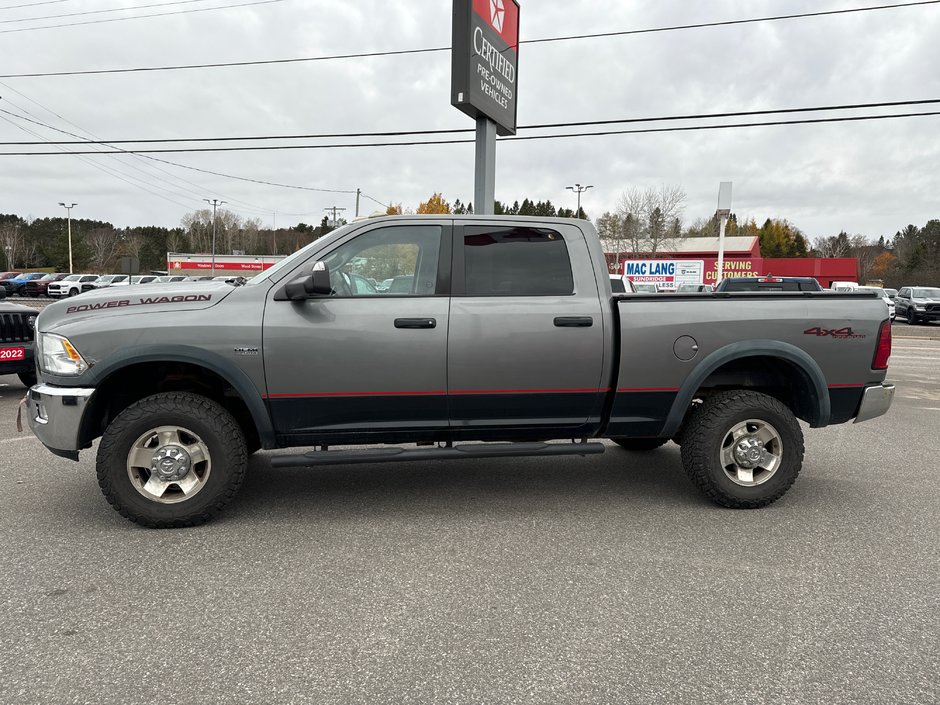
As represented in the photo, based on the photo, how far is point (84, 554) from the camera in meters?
3.63

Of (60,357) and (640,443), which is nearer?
(60,357)

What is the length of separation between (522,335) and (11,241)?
107 m

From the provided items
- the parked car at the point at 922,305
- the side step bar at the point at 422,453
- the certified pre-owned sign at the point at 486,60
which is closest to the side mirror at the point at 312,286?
the side step bar at the point at 422,453

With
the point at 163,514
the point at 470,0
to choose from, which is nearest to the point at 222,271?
the point at 470,0

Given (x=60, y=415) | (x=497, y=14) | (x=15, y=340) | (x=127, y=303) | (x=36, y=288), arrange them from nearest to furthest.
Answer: (x=60, y=415)
(x=127, y=303)
(x=15, y=340)
(x=497, y=14)
(x=36, y=288)

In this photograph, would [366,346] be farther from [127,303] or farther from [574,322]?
[127,303]

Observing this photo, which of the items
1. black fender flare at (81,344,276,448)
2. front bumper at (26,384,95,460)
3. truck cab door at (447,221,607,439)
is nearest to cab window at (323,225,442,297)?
truck cab door at (447,221,607,439)

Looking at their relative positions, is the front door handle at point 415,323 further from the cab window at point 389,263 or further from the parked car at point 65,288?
the parked car at point 65,288

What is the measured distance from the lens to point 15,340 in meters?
7.99

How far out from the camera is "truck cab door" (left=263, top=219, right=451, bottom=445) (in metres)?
4.02

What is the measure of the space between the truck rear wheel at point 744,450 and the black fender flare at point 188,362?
2866 millimetres

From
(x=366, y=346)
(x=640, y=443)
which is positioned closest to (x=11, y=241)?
(x=640, y=443)

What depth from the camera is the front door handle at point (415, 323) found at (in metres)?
4.10

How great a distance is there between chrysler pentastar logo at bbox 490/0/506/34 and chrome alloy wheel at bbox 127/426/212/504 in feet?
35.8
